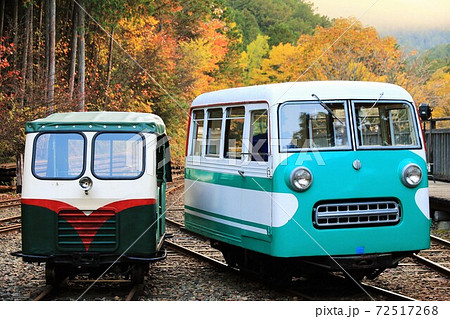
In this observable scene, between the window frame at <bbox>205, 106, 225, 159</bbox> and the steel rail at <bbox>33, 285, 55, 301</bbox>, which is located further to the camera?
the window frame at <bbox>205, 106, 225, 159</bbox>

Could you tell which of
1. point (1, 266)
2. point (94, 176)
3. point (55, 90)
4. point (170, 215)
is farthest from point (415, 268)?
point (55, 90)

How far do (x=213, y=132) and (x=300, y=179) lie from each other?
2617mm

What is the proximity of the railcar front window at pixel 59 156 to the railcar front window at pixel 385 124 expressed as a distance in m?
3.53

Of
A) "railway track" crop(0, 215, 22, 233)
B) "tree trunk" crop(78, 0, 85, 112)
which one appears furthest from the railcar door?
"tree trunk" crop(78, 0, 85, 112)

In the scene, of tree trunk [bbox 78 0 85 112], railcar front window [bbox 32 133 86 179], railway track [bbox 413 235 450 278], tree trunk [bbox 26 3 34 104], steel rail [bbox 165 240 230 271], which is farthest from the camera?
tree trunk [bbox 78 0 85 112]

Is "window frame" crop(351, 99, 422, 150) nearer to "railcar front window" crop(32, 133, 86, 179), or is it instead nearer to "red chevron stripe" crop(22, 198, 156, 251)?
"red chevron stripe" crop(22, 198, 156, 251)

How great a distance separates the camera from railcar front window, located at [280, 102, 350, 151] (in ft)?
31.2

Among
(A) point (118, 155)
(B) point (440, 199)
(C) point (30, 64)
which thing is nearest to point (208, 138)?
(A) point (118, 155)

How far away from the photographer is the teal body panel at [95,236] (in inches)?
386

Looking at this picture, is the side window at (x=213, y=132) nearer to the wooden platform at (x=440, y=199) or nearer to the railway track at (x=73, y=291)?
the railway track at (x=73, y=291)

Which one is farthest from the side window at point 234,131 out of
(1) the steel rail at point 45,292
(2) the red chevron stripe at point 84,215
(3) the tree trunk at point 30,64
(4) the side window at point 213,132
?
(3) the tree trunk at point 30,64

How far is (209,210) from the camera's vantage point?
11.4 m

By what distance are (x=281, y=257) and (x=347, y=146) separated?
1.57 metres

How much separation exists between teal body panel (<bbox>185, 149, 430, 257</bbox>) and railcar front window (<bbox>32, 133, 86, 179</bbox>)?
226 centimetres
